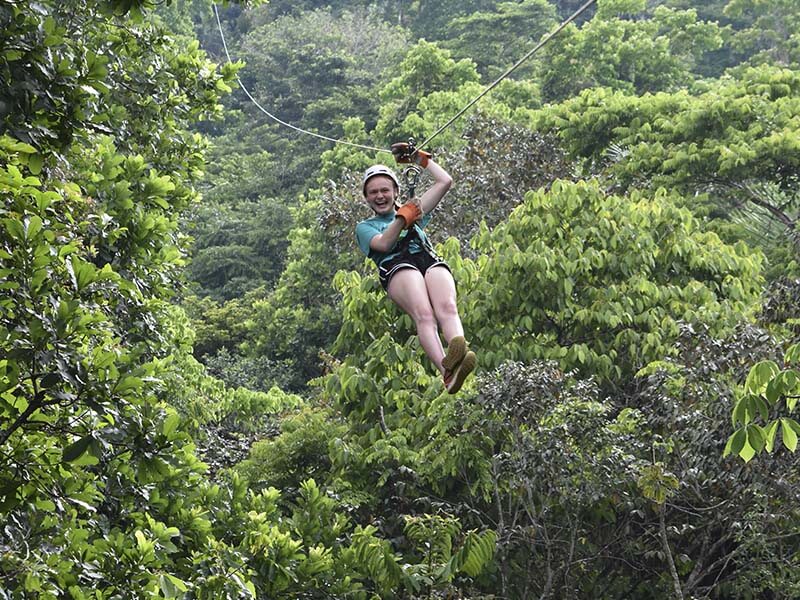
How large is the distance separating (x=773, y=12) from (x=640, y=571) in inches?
898

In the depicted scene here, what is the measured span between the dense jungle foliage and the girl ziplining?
3.65 ft

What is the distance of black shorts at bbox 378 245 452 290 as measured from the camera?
4744 millimetres

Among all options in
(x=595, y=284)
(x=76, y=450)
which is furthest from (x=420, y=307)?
(x=595, y=284)

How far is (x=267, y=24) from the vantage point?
37125 millimetres

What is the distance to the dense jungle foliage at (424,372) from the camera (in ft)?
12.7

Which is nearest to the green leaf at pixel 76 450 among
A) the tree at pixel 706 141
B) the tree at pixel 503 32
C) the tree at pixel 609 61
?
the tree at pixel 706 141

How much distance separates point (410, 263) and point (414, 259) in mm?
41

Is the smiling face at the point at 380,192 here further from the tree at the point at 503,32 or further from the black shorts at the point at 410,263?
the tree at the point at 503,32

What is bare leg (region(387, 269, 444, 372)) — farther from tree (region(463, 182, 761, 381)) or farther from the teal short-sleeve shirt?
tree (region(463, 182, 761, 381))

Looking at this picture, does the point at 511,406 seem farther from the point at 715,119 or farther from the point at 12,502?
the point at 715,119

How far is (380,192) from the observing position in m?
4.82

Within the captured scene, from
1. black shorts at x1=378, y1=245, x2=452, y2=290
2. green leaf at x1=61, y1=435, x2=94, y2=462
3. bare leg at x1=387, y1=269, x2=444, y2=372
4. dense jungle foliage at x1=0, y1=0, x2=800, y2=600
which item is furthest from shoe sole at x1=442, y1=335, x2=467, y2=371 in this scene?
green leaf at x1=61, y1=435, x2=94, y2=462

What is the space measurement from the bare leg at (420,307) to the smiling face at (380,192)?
13.1 inches

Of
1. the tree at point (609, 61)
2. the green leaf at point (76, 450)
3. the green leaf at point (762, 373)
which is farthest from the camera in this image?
the tree at point (609, 61)
